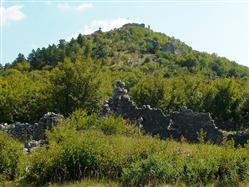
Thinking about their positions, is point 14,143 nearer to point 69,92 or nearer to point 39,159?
point 39,159

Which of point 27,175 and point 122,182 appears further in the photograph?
point 27,175

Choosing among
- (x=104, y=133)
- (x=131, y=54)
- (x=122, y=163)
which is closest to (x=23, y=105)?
(x=104, y=133)

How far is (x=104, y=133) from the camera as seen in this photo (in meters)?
21.9

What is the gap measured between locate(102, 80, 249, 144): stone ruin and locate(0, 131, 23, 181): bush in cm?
1109

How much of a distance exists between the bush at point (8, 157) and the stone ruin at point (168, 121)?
36.4ft

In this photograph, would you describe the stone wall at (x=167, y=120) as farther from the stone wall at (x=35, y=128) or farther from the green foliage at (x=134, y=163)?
the green foliage at (x=134, y=163)

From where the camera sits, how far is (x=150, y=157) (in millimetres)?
14664

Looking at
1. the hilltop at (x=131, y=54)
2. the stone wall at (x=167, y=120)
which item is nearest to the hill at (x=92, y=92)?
the hilltop at (x=131, y=54)

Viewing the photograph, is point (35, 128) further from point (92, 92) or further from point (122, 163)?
point (92, 92)

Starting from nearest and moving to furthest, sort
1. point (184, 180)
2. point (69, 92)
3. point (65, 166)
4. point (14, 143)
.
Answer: point (184, 180)
point (65, 166)
point (14, 143)
point (69, 92)

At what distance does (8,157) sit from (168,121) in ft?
46.8

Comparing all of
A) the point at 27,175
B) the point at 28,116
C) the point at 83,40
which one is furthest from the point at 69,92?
the point at 83,40

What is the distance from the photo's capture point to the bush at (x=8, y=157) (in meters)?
16.5

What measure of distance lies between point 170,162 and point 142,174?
1005mm
